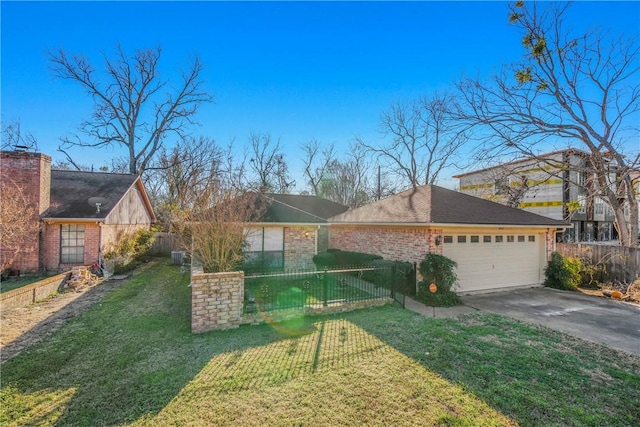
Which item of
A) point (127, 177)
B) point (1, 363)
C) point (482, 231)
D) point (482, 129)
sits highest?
point (482, 129)

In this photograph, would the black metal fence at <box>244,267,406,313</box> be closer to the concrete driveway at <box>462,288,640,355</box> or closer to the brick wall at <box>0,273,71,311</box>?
the concrete driveway at <box>462,288,640,355</box>

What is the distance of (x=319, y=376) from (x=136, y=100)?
2791 cm

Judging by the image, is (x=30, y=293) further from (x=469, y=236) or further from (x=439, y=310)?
(x=469, y=236)

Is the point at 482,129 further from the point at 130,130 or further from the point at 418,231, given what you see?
the point at 130,130

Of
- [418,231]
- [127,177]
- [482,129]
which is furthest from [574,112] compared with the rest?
[127,177]

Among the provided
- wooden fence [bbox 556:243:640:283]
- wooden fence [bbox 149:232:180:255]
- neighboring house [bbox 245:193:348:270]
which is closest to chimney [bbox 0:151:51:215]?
wooden fence [bbox 149:232:180:255]

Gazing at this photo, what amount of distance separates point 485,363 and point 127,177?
18.6 m

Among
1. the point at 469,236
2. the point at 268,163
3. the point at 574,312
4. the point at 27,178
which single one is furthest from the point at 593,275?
the point at 268,163

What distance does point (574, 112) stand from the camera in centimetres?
1290

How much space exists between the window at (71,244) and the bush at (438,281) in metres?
13.7

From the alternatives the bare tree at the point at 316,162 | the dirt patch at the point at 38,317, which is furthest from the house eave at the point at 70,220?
the bare tree at the point at 316,162

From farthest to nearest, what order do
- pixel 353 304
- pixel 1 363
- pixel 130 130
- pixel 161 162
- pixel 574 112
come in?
pixel 161 162 < pixel 130 130 < pixel 574 112 < pixel 353 304 < pixel 1 363

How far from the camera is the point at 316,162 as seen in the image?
106 feet

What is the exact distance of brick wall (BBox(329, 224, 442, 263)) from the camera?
9238 mm
